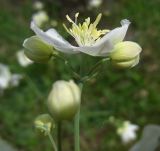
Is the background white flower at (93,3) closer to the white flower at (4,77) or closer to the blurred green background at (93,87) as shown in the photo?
the blurred green background at (93,87)

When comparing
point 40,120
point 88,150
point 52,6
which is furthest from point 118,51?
point 52,6

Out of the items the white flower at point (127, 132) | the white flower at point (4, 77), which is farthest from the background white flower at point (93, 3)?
the white flower at point (127, 132)

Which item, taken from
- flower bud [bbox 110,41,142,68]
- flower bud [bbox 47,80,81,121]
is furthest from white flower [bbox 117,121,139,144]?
flower bud [bbox 47,80,81,121]

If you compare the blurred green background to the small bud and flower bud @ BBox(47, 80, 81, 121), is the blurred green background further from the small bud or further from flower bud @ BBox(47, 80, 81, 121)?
flower bud @ BBox(47, 80, 81, 121)

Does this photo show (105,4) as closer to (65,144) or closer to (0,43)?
(0,43)

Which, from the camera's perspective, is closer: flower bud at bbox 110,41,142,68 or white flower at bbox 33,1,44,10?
flower bud at bbox 110,41,142,68

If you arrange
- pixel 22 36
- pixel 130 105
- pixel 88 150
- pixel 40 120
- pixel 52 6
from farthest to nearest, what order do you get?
pixel 52 6 → pixel 22 36 → pixel 130 105 → pixel 88 150 → pixel 40 120
